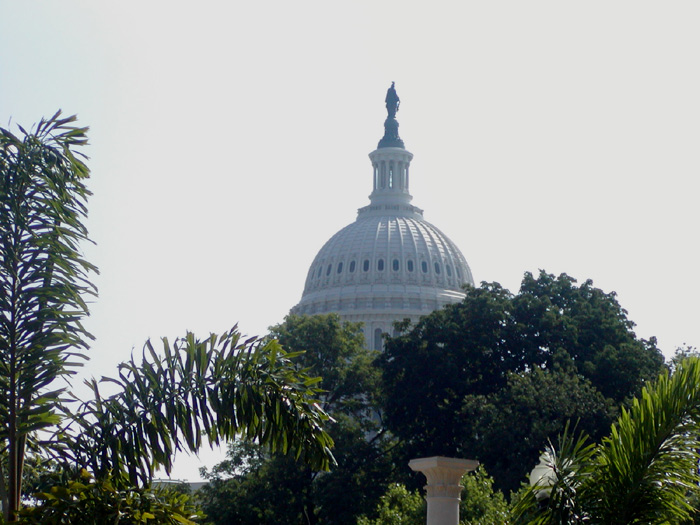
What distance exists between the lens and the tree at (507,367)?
1799 inches

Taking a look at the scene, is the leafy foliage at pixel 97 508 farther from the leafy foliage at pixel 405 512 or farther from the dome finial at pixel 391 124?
the dome finial at pixel 391 124

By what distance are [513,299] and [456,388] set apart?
6136 mm

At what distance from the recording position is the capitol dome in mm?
136250

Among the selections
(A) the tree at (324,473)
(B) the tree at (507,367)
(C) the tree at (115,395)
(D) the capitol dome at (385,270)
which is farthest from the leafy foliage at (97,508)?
(D) the capitol dome at (385,270)

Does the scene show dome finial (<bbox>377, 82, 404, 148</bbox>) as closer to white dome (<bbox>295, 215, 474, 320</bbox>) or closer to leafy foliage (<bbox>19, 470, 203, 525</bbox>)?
white dome (<bbox>295, 215, 474, 320</bbox>)

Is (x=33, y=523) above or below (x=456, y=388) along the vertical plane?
below

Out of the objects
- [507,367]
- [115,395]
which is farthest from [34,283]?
[507,367]

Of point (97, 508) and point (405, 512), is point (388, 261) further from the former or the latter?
point (97, 508)

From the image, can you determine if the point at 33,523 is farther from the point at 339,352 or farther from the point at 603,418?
the point at 339,352

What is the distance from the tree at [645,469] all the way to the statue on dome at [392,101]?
153 metres

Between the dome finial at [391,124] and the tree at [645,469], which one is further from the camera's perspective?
the dome finial at [391,124]

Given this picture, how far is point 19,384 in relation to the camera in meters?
14.2

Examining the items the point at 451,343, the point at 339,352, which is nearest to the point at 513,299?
the point at 451,343

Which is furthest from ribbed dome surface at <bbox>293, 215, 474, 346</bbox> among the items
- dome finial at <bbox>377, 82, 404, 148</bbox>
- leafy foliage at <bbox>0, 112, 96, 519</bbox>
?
leafy foliage at <bbox>0, 112, 96, 519</bbox>
